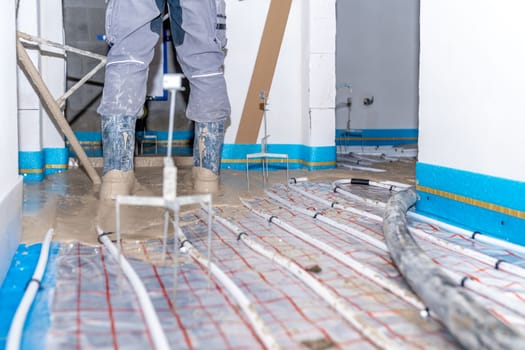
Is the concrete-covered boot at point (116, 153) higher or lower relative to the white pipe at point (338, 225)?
higher

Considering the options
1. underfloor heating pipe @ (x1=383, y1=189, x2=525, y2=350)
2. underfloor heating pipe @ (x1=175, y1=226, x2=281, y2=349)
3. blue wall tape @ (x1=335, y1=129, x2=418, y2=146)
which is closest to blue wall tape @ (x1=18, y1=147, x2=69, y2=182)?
underfloor heating pipe @ (x1=175, y1=226, x2=281, y2=349)

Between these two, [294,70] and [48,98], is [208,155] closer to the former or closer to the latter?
[48,98]

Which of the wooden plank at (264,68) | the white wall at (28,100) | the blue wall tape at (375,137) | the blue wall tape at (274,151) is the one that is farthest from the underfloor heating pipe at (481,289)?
the blue wall tape at (375,137)

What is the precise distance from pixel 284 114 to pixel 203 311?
10.0 ft

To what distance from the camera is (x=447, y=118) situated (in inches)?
93.9

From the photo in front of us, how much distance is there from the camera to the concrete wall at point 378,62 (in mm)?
6137

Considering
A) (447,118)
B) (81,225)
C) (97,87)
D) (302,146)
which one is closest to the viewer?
(81,225)

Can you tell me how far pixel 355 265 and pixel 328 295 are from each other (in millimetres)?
278

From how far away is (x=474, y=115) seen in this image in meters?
2.20

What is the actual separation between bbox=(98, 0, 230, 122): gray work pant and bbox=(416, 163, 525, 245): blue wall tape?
1.19 metres

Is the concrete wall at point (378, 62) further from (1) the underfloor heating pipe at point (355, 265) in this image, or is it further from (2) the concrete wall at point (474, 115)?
(1) the underfloor heating pipe at point (355, 265)

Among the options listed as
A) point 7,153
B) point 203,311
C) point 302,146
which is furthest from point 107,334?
point 302,146

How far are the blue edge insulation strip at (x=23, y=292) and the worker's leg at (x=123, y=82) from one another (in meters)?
0.83

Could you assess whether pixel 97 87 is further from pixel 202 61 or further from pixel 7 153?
pixel 7 153
